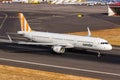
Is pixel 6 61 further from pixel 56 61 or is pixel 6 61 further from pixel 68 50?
pixel 68 50

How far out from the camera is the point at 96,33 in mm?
99875

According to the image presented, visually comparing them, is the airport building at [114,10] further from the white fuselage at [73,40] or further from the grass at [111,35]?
the white fuselage at [73,40]

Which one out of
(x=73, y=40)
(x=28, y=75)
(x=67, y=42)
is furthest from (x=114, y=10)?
(x=28, y=75)

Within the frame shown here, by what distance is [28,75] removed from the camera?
45000mm

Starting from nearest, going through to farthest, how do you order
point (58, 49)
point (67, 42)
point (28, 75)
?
point (28, 75)
point (58, 49)
point (67, 42)

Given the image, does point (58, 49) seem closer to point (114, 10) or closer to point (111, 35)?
point (111, 35)

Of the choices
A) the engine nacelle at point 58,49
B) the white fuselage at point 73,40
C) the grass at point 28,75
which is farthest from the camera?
the engine nacelle at point 58,49

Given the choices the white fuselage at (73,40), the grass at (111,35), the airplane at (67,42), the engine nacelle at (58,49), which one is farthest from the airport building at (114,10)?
the engine nacelle at (58,49)

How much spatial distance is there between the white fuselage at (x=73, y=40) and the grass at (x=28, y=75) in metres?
15.9

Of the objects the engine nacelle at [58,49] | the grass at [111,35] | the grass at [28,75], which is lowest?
the grass at [111,35]

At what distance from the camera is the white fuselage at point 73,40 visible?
204 feet

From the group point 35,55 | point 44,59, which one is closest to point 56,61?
point 44,59

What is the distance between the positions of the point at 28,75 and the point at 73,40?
71.2 feet

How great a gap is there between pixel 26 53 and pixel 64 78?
23.8m
